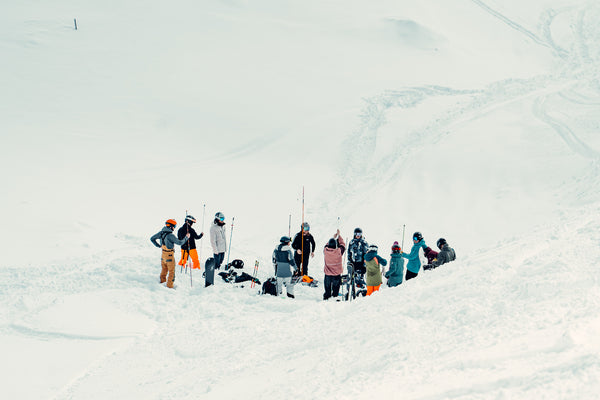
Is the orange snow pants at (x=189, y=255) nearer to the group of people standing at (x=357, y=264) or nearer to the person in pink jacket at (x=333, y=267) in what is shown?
the group of people standing at (x=357, y=264)

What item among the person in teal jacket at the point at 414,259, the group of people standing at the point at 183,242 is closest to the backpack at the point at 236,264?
the group of people standing at the point at 183,242

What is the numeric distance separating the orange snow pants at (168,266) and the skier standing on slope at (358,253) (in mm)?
3514

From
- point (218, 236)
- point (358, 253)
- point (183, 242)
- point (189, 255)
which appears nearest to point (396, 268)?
point (358, 253)

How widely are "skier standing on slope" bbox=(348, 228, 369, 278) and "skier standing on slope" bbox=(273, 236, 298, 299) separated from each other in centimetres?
117

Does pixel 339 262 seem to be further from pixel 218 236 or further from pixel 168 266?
pixel 168 266

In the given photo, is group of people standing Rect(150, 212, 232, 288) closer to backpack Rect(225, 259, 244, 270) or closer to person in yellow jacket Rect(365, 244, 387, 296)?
backpack Rect(225, 259, 244, 270)

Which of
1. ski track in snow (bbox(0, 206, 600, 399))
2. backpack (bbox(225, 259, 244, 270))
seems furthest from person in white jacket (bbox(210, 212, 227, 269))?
ski track in snow (bbox(0, 206, 600, 399))

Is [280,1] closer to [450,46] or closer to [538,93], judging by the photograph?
[450,46]

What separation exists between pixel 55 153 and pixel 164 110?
5.35m

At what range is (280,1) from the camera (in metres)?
32.0

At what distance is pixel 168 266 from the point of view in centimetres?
980

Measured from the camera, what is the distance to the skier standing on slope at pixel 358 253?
994 centimetres

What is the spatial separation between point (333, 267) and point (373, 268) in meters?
0.96

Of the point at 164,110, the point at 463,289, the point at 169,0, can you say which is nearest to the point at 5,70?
the point at 164,110
